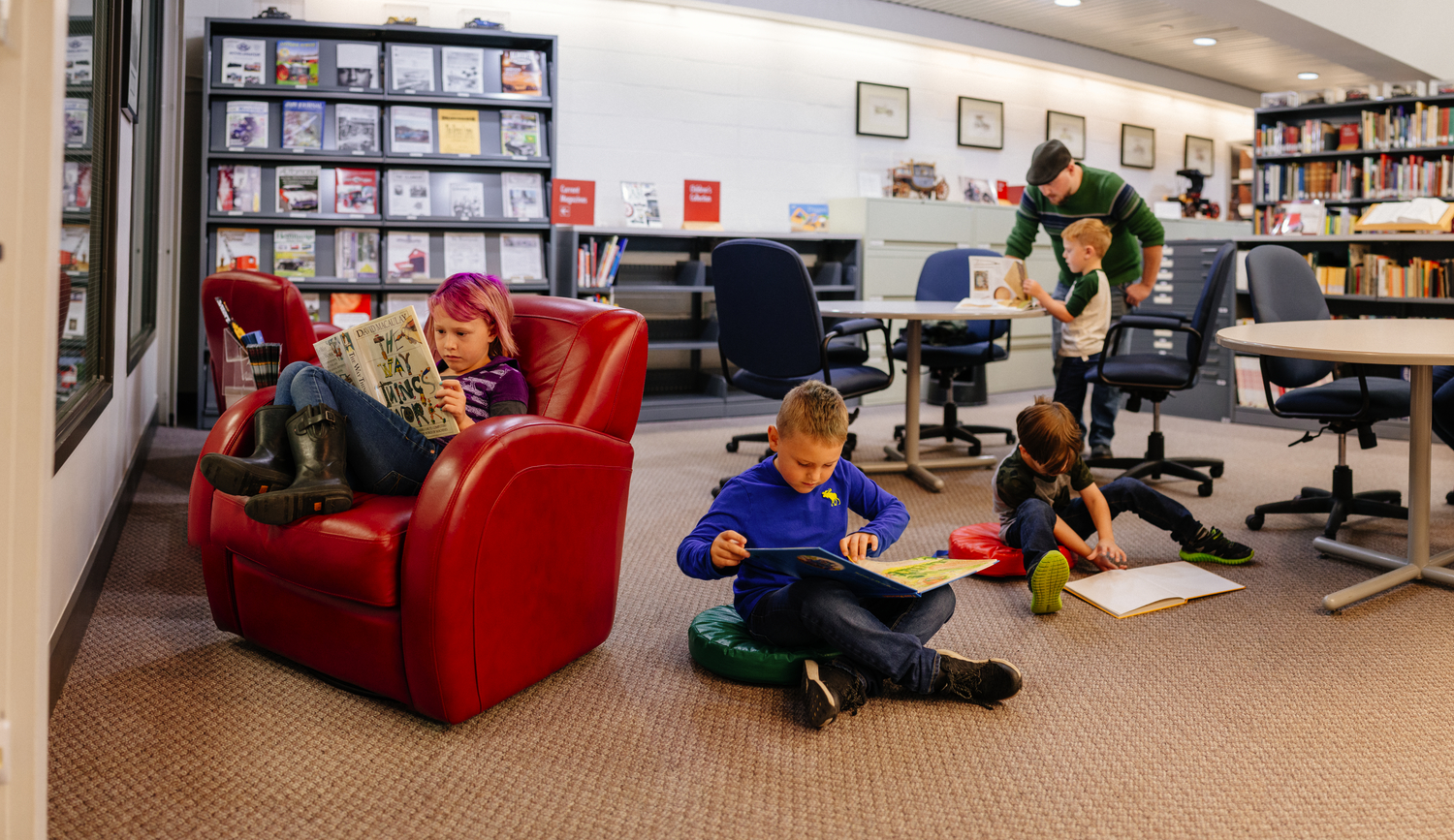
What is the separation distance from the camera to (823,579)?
6.31 ft

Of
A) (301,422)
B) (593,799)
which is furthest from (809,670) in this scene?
(301,422)

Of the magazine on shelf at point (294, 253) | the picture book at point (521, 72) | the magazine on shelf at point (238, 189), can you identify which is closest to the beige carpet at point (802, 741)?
the magazine on shelf at point (294, 253)

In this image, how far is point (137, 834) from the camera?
145 cm

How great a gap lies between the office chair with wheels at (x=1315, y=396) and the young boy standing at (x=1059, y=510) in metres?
0.57

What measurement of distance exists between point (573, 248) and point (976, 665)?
3930 mm

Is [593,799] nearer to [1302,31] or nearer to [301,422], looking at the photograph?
[301,422]

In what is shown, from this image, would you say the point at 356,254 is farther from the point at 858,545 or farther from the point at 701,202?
the point at 858,545

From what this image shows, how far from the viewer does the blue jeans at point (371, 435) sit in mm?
2035

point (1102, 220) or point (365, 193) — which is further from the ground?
point (365, 193)

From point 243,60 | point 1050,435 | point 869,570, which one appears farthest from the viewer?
point 243,60

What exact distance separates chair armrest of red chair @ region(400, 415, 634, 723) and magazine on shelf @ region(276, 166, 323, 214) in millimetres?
3784

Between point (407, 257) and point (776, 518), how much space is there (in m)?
3.97

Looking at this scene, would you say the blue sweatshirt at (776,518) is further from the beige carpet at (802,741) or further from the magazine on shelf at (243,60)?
the magazine on shelf at (243,60)

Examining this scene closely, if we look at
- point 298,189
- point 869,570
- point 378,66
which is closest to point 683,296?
point 378,66
